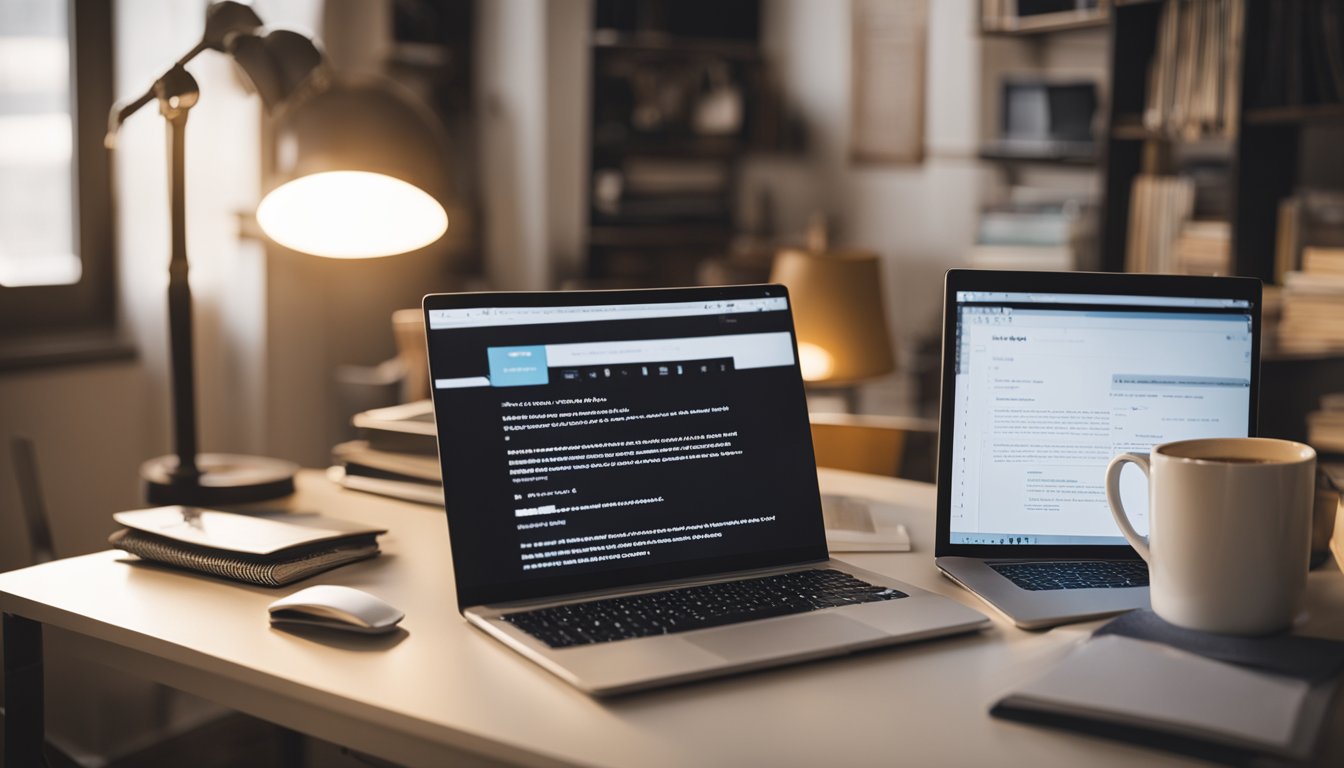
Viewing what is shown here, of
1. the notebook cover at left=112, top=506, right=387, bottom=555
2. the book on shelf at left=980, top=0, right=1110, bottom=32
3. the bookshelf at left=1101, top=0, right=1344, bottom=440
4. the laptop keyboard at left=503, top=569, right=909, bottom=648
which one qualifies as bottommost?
the laptop keyboard at left=503, top=569, right=909, bottom=648

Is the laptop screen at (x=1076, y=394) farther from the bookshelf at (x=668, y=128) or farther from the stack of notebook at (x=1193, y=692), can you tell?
the bookshelf at (x=668, y=128)

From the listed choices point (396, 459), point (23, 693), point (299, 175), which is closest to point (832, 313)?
point (396, 459)

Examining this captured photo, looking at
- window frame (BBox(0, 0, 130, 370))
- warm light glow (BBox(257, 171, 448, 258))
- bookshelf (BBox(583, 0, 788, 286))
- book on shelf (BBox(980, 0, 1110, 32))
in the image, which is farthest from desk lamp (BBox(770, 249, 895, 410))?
bookshelf (BBox(583, 0, 788, 286))

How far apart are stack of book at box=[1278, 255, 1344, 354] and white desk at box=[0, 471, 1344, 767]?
5.06ft

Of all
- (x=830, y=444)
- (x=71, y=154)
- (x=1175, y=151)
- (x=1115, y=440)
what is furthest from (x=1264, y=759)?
(x=1175, y=151)

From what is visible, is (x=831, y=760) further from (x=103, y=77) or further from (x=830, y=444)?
(x=103, y=77)

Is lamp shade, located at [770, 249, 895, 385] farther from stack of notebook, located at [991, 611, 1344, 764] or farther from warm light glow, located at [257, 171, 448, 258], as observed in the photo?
stack of notebook, located at [991, 611, 1344, 764]

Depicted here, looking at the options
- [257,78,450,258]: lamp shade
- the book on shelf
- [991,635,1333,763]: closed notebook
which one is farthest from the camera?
the book on shelf

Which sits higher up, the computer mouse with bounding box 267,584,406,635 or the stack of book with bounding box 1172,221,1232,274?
the stack of book with bounding box 1172,221,1232,274

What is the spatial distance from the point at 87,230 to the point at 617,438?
86.9 inches

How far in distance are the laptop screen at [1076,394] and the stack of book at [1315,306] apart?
1.56 metres

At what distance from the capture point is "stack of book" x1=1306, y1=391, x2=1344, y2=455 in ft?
8.16

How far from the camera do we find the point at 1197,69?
2936mm

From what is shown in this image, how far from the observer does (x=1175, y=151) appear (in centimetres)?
368
